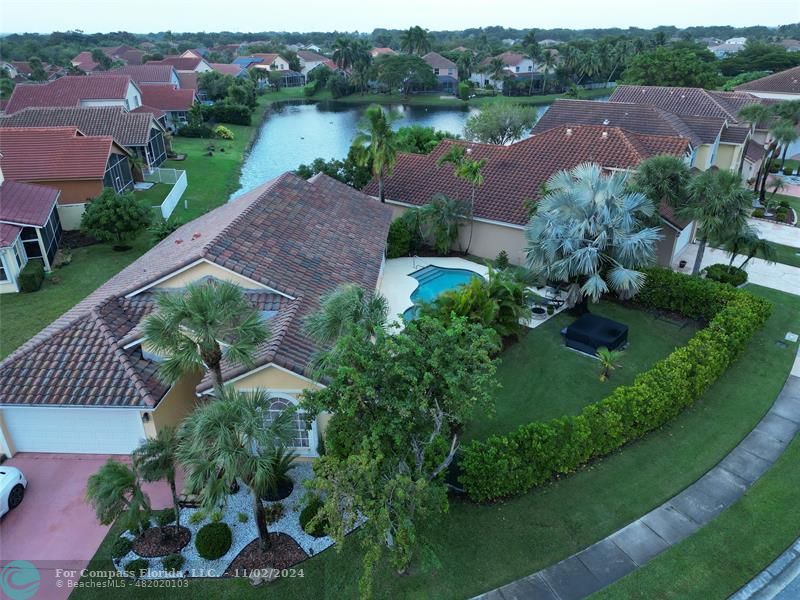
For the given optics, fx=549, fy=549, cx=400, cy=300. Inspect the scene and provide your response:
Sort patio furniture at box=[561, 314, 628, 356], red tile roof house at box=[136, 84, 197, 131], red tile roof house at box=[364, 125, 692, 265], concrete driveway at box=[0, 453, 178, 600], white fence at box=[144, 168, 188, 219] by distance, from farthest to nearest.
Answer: red tile roof house at box=[136, 84, 197, 131], white fence at box=[144, 168, 188, 219], red tile roof house at box=[364, 125, 692, 265], patio furniture at box=[561, 314, 628, 356], concrete driveway at box=[0, 453, 178, 600]

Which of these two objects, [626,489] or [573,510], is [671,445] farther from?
[573,510]

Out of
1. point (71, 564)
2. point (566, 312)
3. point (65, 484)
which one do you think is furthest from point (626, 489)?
point (65, 484)

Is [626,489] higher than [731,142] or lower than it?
lower

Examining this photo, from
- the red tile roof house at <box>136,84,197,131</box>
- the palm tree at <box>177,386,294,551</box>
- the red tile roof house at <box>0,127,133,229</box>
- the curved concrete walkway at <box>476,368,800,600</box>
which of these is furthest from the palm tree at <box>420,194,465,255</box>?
the red tile roof house at <box>136,84,197,131</box>

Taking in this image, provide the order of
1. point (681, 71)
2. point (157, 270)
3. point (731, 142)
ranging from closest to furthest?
point (157, 270), point (731, 142), point (681, 71)

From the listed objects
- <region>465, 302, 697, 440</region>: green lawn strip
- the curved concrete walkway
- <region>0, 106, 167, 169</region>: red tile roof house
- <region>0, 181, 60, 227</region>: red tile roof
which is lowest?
<region>465, 302, 697, 440</region>: green lawn strip

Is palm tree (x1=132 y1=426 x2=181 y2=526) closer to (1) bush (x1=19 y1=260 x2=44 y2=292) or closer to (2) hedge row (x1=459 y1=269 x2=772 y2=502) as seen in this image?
(2) hedge row (x1=459 y1=269 x2=772 y2=502)

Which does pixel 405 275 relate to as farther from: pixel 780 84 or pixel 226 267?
pixel 780 84
